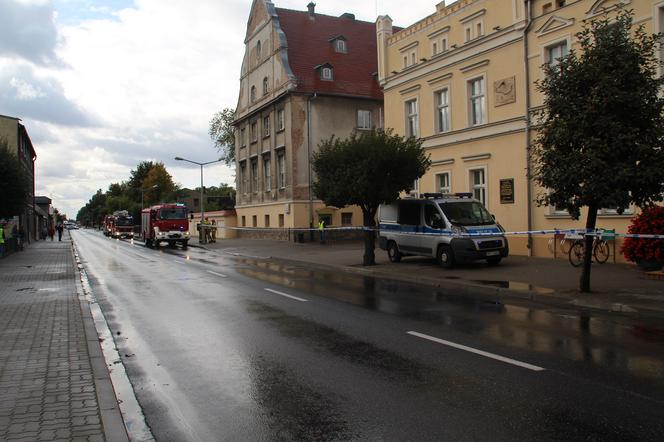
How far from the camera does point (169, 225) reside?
36562mm

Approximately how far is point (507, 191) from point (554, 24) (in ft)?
19.3

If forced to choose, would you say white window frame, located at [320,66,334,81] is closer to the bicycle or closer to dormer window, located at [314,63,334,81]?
dormer window, located at [314,63,334,81]

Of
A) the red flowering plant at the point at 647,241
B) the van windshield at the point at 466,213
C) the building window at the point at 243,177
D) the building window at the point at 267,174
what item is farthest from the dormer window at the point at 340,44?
the red flowering plant at the point at 647,241

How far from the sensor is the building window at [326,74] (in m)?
39.2

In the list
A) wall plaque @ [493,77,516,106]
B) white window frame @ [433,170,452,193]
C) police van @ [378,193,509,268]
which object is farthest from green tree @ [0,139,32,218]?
wall plaque @ [493,77,516,106]

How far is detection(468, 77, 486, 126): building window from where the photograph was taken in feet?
71.8

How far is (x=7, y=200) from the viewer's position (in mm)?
26375

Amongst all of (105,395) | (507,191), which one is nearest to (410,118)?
(507,191)

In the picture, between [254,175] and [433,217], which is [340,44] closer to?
[254,175]

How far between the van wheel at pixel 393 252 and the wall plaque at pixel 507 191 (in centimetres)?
454

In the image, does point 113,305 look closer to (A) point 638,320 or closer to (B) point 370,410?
(B) point 370,410

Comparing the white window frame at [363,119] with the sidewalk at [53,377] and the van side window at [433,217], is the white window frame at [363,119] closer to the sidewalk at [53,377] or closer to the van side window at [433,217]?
the van side window at [433,217]

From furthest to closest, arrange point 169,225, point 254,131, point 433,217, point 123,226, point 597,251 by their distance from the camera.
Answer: point 123,226, point 254,131, point 169,225, point 433,217, point 597,251

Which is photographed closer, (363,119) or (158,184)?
(363,119)
